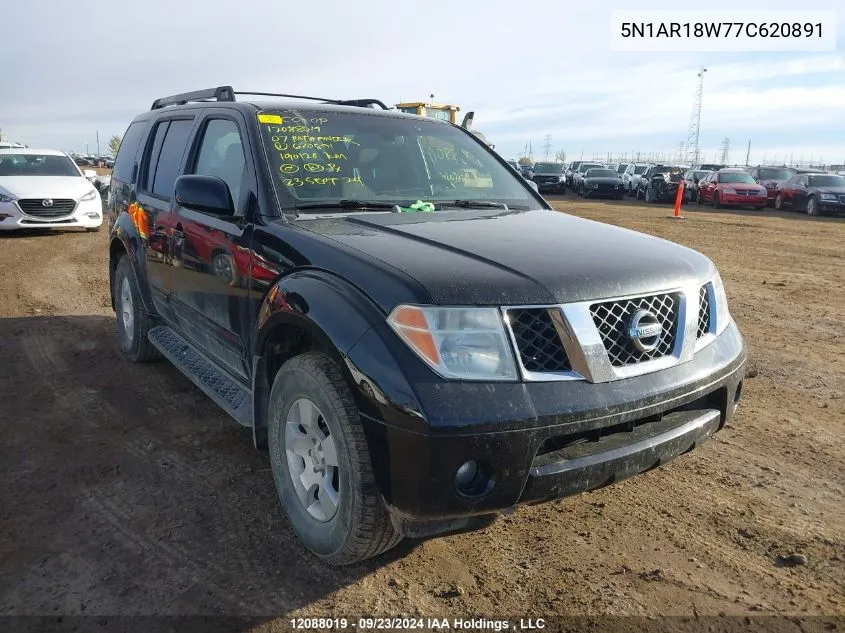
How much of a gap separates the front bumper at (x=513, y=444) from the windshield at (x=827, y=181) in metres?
23.5

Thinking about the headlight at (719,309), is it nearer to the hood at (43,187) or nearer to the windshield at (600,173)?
the hood at (43,187)

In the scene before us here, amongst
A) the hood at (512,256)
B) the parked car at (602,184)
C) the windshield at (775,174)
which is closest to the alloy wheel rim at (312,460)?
the hood at (512,256)

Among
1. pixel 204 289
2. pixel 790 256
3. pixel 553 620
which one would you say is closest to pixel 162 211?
pixel 204 289

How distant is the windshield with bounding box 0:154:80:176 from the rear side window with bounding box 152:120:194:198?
1027 centimetres

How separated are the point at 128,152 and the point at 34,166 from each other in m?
9.64

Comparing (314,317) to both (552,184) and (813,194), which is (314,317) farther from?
(552,184)

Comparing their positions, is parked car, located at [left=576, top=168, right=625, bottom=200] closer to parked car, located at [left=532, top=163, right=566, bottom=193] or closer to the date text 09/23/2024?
parked car, located at [left=532, top=163, right=566, bottom=193]

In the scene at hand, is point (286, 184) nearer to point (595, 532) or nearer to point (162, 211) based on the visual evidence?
point (162, 211)

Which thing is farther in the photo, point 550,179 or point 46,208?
point 550,179

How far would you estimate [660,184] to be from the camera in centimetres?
2720

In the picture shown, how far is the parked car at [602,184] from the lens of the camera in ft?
95.7

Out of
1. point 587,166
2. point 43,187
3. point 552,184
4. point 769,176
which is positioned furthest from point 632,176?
point 43,187

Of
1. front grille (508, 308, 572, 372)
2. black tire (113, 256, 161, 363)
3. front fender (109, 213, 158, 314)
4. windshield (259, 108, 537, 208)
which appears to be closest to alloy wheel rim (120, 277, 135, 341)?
black tire (113, 256, 161, 363)

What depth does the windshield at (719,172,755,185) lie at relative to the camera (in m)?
24.5
